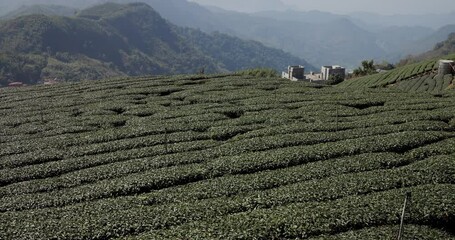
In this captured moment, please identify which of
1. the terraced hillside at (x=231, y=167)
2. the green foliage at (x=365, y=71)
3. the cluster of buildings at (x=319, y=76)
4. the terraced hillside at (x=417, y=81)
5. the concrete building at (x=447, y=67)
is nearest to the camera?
the terraced hillside at (x=231, y=167)

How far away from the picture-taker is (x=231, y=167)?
27688mm

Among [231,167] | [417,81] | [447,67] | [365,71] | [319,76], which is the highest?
[447,67]

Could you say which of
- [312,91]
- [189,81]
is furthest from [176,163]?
[189,81]

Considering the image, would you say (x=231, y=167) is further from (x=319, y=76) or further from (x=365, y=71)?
(x=319, y=76)

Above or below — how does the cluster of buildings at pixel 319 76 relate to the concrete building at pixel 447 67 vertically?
below

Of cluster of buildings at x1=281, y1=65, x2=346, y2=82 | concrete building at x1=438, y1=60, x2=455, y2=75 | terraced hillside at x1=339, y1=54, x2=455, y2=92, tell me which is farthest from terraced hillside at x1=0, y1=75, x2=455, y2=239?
cluster of buildings at x1=281, y1=65, x2=346, y2=82

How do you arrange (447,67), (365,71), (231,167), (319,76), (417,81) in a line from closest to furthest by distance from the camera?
(231,167)
(447,67)
(417,81)
(365,71)
(319,76)

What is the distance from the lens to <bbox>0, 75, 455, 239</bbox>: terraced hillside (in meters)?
20.6

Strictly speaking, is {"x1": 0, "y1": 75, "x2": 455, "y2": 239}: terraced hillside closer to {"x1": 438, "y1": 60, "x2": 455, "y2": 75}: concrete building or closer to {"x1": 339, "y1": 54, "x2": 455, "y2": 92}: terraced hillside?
{"x1": 339, "y1": 54, "x2": 455, "y2": 92}: terraced hillside

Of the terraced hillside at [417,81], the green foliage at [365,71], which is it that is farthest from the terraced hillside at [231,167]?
the green foliage at [365,71]

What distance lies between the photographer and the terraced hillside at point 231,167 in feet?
67.5

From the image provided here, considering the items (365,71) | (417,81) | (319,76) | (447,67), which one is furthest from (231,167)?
(319,76)

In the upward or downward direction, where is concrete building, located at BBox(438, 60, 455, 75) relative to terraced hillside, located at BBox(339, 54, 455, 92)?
upward

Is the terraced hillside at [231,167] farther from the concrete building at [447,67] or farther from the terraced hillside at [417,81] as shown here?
the concrete building at [447,67]
